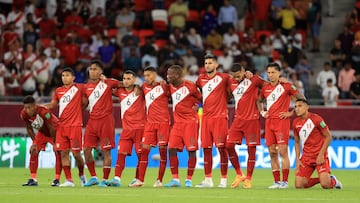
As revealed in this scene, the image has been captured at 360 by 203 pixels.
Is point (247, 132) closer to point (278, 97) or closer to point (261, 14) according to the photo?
point (278, 97)

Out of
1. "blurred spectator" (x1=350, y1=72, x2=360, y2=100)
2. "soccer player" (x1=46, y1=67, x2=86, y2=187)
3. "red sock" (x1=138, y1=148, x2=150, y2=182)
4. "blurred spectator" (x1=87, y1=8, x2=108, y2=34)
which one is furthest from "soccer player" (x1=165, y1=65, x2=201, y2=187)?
"blurred spectator" (x1=87, y1=8, x2=108, y2=34)

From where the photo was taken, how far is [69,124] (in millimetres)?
22938

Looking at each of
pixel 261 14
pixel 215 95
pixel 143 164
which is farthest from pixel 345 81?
pixel 143 164

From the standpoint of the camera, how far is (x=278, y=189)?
21.9 meters

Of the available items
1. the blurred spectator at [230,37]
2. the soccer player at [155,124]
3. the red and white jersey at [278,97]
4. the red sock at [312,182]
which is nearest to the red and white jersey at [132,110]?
the soccer player at [155,124]

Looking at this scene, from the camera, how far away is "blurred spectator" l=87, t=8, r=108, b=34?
37.3m

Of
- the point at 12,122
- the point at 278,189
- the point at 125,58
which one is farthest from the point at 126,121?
the point at 125,58

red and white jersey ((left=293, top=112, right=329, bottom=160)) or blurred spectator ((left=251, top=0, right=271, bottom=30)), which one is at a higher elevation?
blurred spectator ((left=251, top=0, right=271, bottom=30))

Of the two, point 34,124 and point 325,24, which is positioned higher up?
point 325,24

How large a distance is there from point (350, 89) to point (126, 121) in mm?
13008

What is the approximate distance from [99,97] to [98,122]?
50 centimetres

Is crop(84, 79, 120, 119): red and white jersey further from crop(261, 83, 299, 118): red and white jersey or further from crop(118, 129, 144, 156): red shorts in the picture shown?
crop(261, 83, 299, 118): red and white jersey

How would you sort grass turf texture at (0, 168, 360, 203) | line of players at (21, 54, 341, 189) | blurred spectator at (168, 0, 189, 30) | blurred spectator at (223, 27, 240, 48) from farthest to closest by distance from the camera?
blurred spectator at (168, 0, 189, 30)
blurred spectator at (223, 27, 240, 48)
line of players at (21, 54, 341, 189)
grass turf texture at (0, 168, 360, 203)

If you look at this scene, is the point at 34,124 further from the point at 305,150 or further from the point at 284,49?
the point at 284,49
